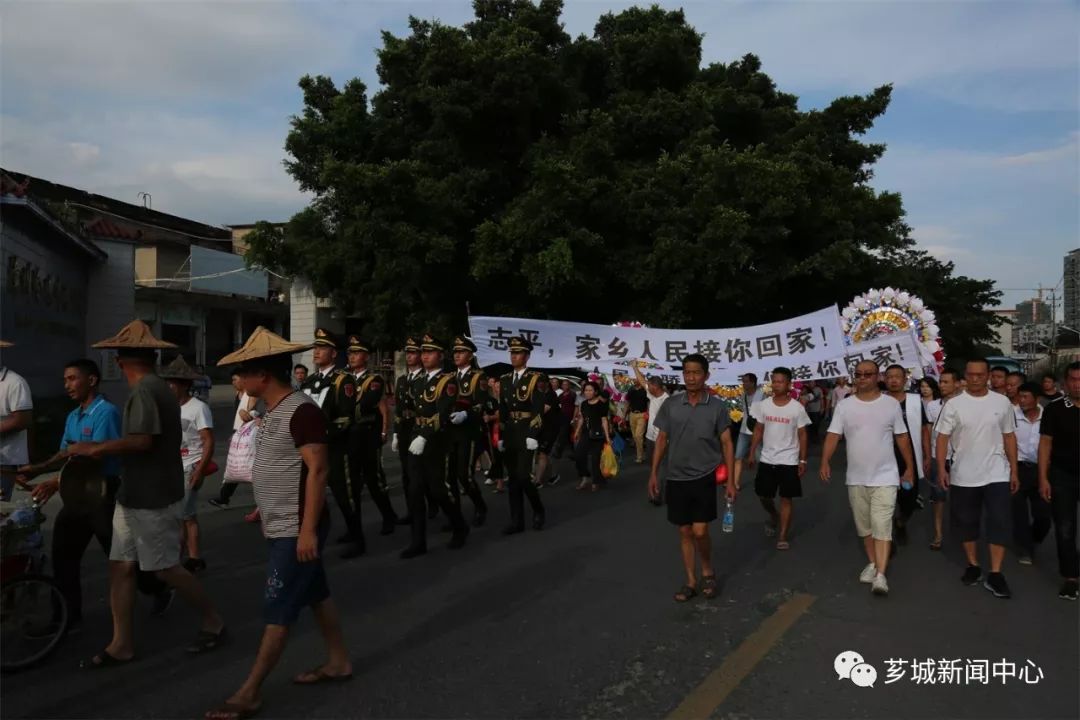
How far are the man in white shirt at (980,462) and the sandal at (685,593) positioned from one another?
2069mm

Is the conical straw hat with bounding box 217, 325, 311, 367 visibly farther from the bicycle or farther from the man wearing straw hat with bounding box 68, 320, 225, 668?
the bicycle

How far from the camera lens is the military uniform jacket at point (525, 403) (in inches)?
310

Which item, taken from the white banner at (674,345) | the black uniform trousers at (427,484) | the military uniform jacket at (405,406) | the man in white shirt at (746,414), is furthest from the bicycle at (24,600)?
the man in white shirt at (746,414)

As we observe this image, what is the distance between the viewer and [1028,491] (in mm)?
6711

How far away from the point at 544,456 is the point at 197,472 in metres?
5.62

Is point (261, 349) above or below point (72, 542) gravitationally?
above

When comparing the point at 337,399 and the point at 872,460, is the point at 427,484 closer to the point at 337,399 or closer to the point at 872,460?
the point at 337,399

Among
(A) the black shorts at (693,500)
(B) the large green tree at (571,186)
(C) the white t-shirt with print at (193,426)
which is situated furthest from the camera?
(B) the large green tree at (571,186)

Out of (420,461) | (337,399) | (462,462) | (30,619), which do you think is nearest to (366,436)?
(337,399)

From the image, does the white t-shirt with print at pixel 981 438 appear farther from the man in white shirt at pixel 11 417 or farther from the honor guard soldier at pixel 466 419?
the man in white shirt at pixel 11 417

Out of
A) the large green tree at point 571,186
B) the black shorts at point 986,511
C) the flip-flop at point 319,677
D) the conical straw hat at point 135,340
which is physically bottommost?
the flip-flop at point 319,677

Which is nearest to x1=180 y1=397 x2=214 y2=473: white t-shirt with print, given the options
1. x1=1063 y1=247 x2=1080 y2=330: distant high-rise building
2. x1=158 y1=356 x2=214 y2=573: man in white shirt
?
x1=158 y1=356 x2=214 y2=573: man in white shirt

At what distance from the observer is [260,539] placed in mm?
7152

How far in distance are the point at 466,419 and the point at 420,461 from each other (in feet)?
1.96
